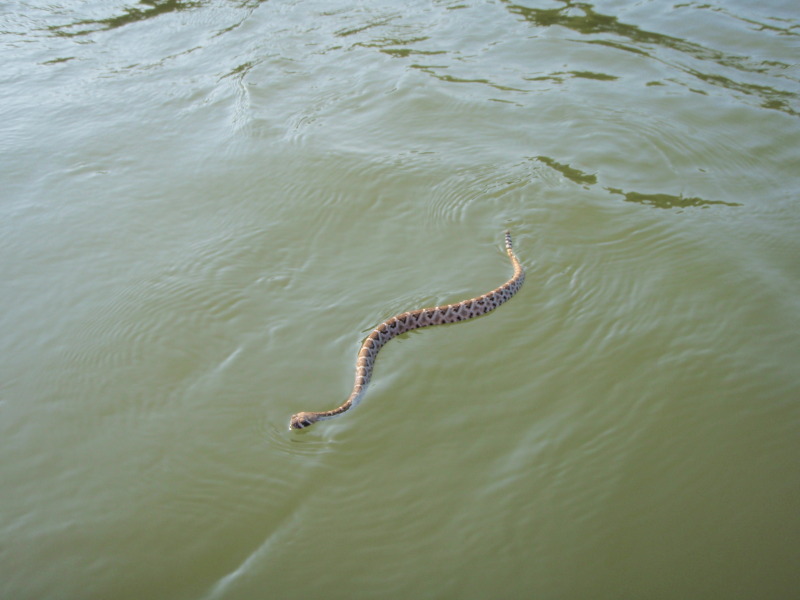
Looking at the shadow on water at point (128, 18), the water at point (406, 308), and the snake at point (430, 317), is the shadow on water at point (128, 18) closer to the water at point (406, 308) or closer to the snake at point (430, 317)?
the water at point (406, 308)

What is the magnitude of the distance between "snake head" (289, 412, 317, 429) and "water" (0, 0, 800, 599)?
0.36 ft

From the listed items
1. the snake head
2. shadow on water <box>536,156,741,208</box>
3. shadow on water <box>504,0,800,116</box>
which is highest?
shadow on water <box>504,0,800,116</box>

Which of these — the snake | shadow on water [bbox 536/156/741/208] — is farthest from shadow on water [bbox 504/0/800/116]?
the snake

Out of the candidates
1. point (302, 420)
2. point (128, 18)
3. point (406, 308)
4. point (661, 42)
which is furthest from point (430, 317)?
point (128, 18)

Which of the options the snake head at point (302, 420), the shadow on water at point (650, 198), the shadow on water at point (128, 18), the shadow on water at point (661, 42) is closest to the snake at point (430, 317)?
the snake head at point (302, 420)

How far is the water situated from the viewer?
5953mm

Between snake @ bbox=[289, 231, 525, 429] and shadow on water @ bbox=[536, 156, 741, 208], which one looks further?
shadow on water @ bbox=[536, 156, 741, 208]

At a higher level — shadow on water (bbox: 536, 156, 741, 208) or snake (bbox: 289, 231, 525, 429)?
shadow on water (bbox: 536, 156, 741, 208)

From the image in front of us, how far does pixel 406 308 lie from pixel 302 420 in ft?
7.54

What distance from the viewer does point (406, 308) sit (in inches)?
344

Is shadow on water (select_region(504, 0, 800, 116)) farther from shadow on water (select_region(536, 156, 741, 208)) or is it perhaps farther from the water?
shadow on water (select_region(536, 156, 741, 208))

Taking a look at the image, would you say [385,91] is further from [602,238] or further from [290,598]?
[290,598]

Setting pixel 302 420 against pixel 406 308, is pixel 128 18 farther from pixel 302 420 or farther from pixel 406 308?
pixel 302 420

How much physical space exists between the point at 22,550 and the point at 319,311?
4.11 metres
